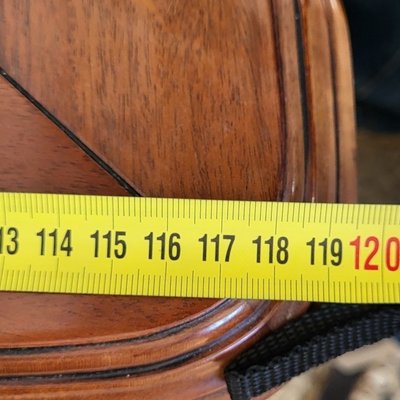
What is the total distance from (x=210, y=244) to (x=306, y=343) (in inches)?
4.8

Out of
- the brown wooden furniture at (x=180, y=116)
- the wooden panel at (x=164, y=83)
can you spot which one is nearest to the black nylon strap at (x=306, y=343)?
the brown wooden furniture at (x=180, y=116)

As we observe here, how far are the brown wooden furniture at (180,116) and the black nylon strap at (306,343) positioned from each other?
13 millimetres

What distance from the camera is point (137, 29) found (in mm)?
581

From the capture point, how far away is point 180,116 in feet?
1.87

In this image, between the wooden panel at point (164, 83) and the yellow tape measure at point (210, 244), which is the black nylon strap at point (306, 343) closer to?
the yellow tape measure at point (210, 244)

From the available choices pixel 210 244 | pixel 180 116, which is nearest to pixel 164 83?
pixel 180 116

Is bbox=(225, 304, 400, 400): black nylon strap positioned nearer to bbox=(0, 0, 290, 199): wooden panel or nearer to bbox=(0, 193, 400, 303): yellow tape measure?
bbox=(0, 193, 400, 303): yellow tape measure

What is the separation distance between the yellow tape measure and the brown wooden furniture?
0.02m

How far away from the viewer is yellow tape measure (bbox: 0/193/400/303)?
57cm

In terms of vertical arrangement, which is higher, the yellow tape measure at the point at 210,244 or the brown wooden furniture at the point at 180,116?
the brown wooden furniture at the point at 180,116

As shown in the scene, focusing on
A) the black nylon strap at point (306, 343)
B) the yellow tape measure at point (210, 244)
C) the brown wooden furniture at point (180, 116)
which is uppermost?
the brown wooden furniture at point (180, 116)

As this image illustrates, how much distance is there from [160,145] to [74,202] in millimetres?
92

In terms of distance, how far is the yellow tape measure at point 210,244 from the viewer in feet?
1.87

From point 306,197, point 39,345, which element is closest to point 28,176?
point 39,345
